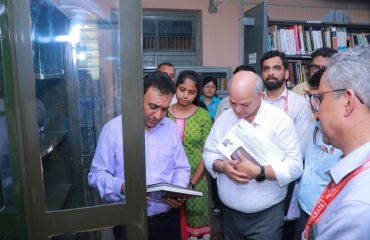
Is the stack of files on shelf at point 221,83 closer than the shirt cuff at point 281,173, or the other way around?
the shirt cuff at point 281,173

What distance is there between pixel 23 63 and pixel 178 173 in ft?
3.00

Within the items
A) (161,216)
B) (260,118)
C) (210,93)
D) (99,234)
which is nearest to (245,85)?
(260,118)

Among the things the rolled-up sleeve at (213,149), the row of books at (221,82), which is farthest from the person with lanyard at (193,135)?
the row of books at (221,82)

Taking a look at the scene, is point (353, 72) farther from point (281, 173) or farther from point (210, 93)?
point (210, 93)

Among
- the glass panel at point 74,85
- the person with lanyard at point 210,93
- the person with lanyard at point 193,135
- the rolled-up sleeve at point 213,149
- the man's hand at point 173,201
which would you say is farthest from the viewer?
the person with lanyard at point 210,93

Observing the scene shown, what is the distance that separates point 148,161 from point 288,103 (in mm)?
1245

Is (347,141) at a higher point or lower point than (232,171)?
higher

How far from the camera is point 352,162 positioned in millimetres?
770

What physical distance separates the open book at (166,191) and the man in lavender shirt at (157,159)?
10cm

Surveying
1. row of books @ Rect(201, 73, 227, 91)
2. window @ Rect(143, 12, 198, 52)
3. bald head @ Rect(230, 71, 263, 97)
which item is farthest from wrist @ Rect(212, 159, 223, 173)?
window @ Rect(143, 12, 198, 52)

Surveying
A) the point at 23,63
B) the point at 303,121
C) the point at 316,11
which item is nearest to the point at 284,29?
the point at 316,11

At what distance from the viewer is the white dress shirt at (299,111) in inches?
79.7

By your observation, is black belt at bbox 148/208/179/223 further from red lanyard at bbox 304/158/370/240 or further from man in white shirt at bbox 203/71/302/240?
red lanyard at bbox 304/158/370/240

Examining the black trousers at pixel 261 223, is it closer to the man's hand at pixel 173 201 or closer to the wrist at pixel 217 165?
the wrist at pixel 217 165
